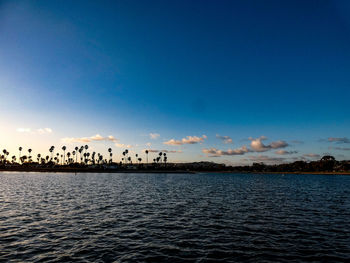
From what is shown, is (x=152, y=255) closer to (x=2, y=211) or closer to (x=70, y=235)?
(x=70, y=235)

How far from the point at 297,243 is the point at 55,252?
20986 mm

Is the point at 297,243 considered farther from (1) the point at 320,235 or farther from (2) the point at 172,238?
(2) the point at 172,238

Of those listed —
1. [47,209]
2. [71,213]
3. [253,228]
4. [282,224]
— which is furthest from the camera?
[47,209]

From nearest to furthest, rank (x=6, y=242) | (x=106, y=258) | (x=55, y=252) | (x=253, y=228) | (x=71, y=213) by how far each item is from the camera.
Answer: (x=106, y=258)
(x=55, y=252)
(x=6, y=242)
(x=253, y=228)
(x=71, y=213)

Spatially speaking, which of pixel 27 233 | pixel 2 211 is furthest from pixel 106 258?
pixel 2 211

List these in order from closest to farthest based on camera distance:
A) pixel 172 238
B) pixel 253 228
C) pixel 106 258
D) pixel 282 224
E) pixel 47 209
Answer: pixel 106 258, pixel 172 238, pixel 253 228, pixel 282 224, pixel 47 209

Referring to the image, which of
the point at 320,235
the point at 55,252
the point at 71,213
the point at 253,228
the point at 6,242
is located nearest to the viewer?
the point at 55,252

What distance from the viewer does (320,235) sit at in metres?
23.4

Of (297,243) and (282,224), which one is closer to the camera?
(297,243)

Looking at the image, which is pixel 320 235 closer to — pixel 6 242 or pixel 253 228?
pixel 253 228

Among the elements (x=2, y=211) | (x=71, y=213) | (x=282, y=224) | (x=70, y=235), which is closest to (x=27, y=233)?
(x=70, y=235)

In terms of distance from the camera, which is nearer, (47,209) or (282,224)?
(282,224)

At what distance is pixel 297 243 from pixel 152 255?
1351 cm

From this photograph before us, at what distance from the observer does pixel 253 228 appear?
25.8 metres
